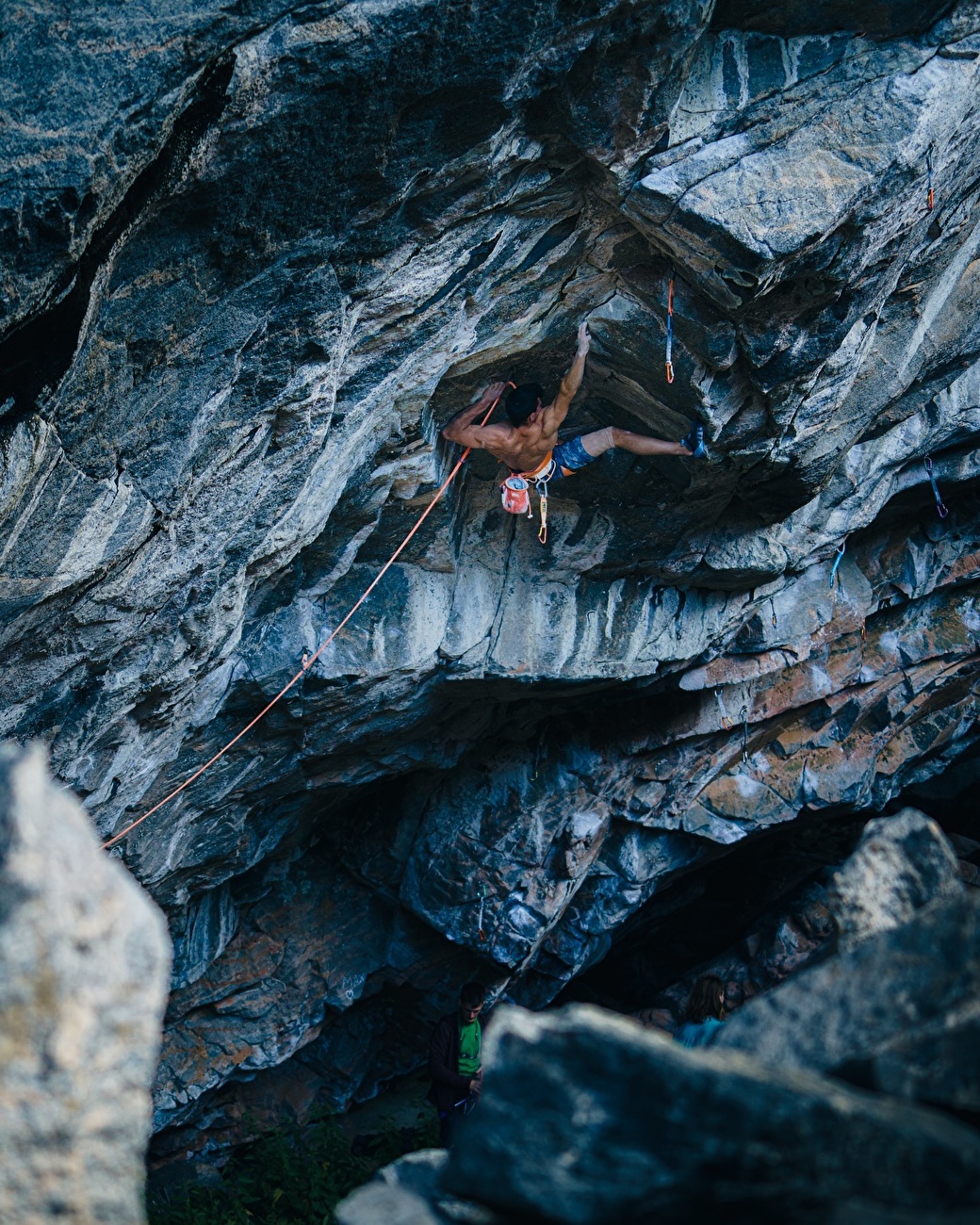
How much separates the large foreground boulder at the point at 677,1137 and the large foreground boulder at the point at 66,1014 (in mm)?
738

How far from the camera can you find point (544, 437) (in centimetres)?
619

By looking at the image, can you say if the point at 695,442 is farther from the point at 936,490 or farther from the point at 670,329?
the point at 936,490

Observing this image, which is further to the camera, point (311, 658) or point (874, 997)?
point (311, 658)

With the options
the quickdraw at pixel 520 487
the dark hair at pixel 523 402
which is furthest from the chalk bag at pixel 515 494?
the dark hair at pixel 523 402

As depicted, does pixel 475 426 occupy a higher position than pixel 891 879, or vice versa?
pixel 475 426

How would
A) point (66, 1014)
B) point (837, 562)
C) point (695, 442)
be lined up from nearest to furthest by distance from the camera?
1. point (66, 1014)
2. point (695, 442)
3. point (837, 562)

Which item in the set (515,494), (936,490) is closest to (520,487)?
(515,494)

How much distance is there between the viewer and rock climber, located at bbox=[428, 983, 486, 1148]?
25.1 ft

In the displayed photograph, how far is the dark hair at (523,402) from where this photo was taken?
5.97 meters

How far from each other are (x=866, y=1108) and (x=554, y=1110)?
0.63m

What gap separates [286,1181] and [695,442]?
706 cm

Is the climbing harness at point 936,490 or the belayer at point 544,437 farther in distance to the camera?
the climbing harness at point 936,490

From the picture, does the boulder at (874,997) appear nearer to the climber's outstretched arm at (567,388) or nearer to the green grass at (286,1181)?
the climber's outstretched arm at (567,388)

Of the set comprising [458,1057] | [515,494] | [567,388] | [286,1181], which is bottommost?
[286,1181]
